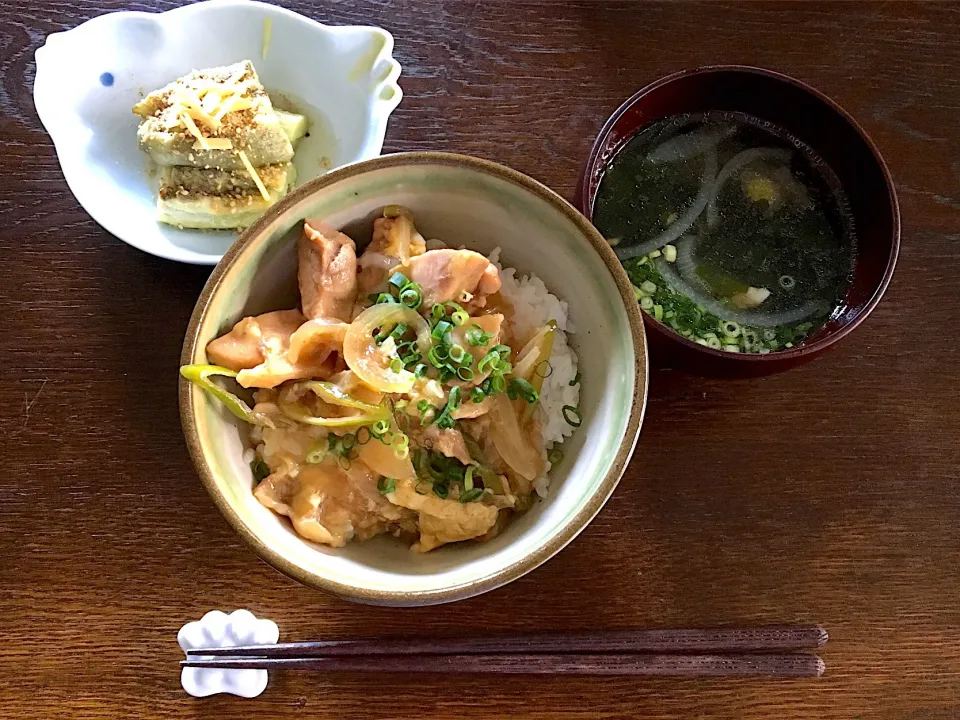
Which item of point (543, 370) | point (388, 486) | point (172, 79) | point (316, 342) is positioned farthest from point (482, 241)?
point (172, 79)

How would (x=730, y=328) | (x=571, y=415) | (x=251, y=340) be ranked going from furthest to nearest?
1. (x=730, y=328)
2. (x=571, y=415)
3. (x=251, y=340)

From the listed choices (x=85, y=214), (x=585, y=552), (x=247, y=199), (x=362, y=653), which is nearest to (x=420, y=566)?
(x=362, y=653)

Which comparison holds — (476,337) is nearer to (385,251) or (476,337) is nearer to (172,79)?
(385,251)

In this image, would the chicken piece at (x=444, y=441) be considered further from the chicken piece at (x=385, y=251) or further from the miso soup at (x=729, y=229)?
the miso soup at (x=729, y=229)

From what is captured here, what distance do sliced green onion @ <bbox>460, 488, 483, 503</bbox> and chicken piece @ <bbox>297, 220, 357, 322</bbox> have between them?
37 cm

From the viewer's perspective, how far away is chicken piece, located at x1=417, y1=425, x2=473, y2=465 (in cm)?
133

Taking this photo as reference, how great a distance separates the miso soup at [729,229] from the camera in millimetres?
1557

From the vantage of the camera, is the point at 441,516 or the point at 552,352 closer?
the point at 441,516

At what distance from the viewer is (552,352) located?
145 cm

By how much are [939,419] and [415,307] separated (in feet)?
3.83

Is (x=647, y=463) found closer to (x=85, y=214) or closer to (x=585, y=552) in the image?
(x=585, y=552)

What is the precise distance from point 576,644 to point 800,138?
1.12 metres

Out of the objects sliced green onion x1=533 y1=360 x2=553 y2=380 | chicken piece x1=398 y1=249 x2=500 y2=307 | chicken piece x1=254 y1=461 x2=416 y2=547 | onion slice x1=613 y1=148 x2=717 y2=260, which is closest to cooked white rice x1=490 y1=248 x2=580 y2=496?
sliced green onion x1=533 y1=360 x2=553 y2=380

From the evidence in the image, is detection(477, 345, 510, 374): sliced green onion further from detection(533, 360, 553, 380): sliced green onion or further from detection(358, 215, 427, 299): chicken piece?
detection(358, 215, 427, 299): chicken piece
